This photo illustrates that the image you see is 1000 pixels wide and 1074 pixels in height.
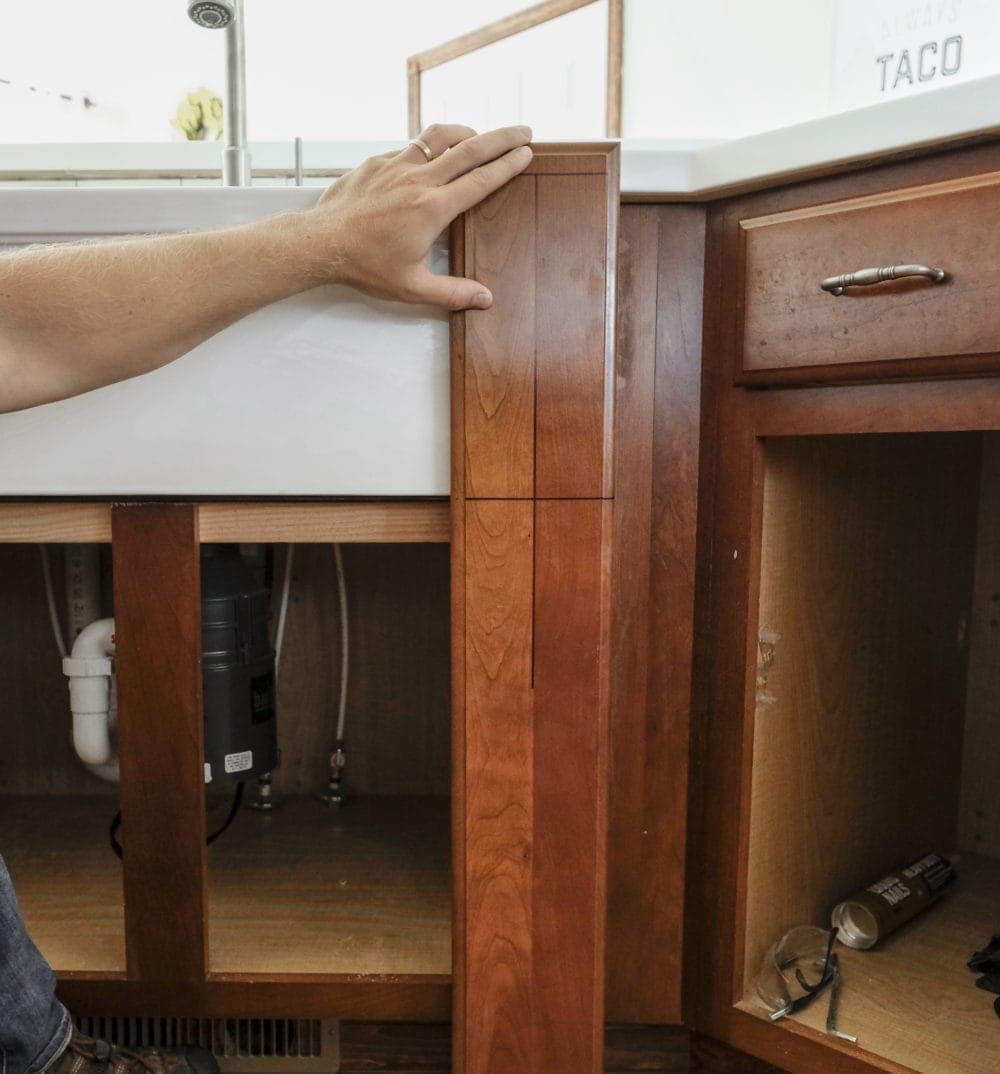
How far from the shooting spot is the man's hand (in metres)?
0.54

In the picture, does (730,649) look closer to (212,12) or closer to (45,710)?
(212,12)

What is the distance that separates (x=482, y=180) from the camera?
0.54 metres

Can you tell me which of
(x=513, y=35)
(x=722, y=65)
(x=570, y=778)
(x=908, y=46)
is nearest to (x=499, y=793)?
(x=570, y=778)

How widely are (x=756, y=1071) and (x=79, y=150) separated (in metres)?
1.18

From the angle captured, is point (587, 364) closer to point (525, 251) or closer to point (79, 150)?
point (525, 251)

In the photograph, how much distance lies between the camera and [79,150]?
98 centimetres

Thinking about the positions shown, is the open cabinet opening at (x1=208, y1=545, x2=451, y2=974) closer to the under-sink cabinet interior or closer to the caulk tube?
the under-sink cabinet interior

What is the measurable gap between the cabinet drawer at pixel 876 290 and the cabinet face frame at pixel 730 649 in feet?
0.06

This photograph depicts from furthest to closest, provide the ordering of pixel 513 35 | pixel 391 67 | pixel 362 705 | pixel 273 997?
pixel 391 67 → pixel 513 35 → pixel 362 705 → pixel 273 997

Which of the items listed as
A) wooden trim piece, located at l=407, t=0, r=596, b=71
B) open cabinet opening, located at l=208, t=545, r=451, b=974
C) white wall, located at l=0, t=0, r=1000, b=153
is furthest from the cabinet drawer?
wooden trim piece, located at l=407, t=0, r=596, b=71

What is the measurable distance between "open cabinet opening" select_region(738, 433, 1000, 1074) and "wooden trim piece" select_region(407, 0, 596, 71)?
2198 mm

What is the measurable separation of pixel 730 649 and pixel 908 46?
993 mm

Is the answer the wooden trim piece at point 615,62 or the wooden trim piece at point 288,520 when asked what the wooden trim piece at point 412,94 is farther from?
the wooden trim piece at point 288,520

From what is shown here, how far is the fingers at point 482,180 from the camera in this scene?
54 centimetres
